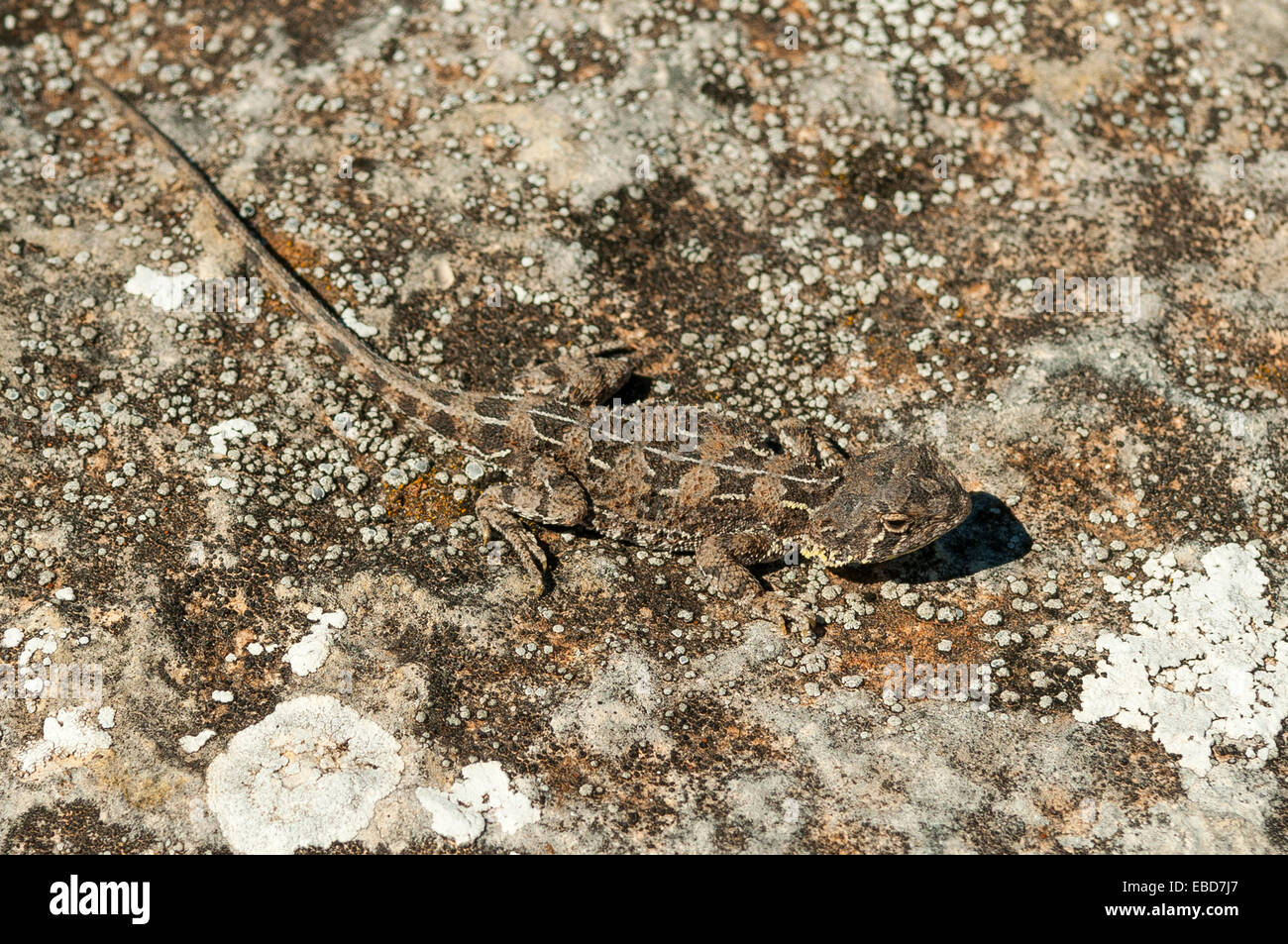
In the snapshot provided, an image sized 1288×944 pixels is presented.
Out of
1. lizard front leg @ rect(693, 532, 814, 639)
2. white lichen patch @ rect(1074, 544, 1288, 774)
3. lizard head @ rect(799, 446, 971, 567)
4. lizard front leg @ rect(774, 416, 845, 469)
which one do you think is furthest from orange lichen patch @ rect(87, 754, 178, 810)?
white lichen patch @ rect(1074, 544, 1288, 774)

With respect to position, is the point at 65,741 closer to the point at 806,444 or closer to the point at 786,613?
the point at 786,613

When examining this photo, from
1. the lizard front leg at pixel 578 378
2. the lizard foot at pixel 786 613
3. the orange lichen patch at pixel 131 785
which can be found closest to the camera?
the orange lichen patch at pixel 131 785

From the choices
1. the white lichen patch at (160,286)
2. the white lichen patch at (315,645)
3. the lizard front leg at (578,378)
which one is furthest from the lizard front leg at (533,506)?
the white lichen patch at (160,286)

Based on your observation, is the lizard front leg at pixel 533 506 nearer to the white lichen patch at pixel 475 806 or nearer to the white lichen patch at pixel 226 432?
the white lichen patch at pixel 475 806

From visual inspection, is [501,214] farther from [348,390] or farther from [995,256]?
[995,256]

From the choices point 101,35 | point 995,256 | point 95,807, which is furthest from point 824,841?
point 101,35

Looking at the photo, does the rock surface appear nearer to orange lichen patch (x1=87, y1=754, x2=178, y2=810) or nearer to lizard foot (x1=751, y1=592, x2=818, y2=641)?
orange lichen patch (x1=87, y1=754, x2=178, y2=810)

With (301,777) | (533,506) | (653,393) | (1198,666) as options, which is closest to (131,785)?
(301,777)
